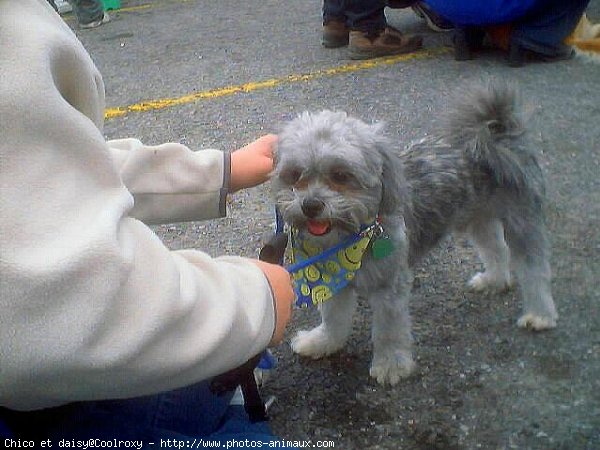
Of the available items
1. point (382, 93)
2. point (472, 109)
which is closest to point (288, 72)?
point (382, 93)

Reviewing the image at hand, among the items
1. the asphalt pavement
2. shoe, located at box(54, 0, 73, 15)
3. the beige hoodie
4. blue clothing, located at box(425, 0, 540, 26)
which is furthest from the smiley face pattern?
shoe, located at box(54, 0, 73, 15)

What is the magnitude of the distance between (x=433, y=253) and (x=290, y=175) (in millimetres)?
1189

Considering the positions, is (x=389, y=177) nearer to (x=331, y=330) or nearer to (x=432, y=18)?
(x=331, y=330)

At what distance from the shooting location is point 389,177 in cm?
234

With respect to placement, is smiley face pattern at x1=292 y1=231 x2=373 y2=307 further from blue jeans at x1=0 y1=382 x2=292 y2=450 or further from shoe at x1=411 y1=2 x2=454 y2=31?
shoe at x1=411 y1=2 x2=454 y2=31

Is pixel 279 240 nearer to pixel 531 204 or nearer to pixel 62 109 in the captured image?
pixel 62 109

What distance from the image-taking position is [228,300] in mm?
1363

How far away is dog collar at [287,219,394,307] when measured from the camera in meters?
2.31

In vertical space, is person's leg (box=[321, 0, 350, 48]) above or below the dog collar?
below

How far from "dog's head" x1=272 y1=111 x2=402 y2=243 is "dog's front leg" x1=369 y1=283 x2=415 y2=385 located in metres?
0.31

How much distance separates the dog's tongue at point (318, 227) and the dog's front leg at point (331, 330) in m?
0.31

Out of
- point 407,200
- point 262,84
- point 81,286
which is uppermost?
point 81,286

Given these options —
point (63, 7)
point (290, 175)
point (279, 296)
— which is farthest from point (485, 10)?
point (63, 7)

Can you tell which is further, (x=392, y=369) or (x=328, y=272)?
(x=392, y=369)
